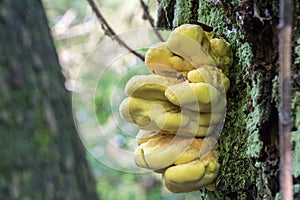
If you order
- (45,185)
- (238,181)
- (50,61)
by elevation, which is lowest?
(45,185)

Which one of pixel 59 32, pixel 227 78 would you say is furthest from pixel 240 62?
pixel 59 32

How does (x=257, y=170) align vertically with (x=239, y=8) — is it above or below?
below

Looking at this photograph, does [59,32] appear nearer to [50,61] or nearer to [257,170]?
[50,61]

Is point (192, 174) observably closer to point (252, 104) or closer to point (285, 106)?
point (252, 104)

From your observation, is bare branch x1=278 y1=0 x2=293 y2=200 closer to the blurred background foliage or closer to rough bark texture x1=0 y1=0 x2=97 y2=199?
rough bark texture x1=0 y1=0 x2=97 y2=199

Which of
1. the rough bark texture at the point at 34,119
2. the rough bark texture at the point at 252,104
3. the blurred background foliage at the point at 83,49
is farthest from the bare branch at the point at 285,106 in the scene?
the blurred background foliage at the point at 83,49

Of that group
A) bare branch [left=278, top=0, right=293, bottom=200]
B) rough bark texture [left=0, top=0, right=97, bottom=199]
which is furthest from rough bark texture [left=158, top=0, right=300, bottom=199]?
rough bark texture [left=0, top=0, right=97, bottom=199]
